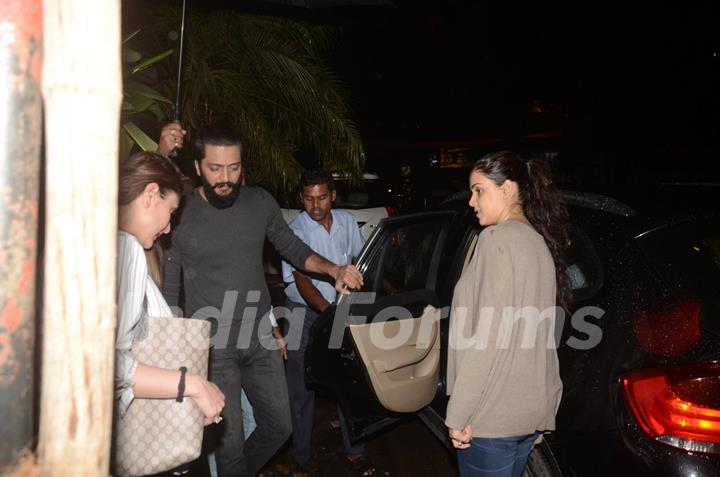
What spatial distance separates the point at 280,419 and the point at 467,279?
5.52 feet

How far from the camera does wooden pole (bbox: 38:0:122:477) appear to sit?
88 centimetres

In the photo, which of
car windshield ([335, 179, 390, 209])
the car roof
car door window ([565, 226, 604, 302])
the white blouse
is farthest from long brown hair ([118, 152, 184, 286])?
car windshield ([335, 179, 390, 209])

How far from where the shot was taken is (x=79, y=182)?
2.93 ft

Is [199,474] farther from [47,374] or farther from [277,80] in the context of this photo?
[277,80]

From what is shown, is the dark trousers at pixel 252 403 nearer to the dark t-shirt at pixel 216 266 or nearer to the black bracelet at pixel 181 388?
the dark t-shirt at pixel 216 266

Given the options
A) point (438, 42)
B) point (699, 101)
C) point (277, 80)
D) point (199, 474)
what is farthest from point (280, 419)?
point (438, 42)

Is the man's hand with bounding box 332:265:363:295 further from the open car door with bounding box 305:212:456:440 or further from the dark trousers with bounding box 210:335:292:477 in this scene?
the dark trousers with bounding box 210:335:292:477

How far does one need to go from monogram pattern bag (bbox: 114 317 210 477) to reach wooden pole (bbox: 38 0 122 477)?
1.11 metres

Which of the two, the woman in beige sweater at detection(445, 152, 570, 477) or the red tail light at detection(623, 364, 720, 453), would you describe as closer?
the red tail light at detection(623, 364, 720, 453)

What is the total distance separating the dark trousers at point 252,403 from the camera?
10.2 feet

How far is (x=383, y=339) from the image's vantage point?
3008 mm

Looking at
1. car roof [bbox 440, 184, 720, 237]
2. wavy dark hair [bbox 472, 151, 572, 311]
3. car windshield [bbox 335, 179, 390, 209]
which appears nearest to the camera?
wavy dark hair [bbox 472, 151, 572, 311]

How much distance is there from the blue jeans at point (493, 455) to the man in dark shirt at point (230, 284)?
1228mm

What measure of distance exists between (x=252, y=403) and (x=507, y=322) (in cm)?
192
